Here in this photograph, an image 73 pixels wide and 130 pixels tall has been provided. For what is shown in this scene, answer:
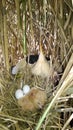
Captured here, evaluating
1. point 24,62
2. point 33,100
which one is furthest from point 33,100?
point 24,62

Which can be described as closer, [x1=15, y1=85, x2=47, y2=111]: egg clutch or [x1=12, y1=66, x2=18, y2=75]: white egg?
[x1=15, y1=85, x2=47, y2=111]: egg clutch

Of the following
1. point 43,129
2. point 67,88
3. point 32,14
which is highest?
point 32,14

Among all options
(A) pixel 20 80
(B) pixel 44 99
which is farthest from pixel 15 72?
(B) pixel 44 99

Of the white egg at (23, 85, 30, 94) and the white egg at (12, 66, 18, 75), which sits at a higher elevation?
the white egg at (12, 66, 18, 75)

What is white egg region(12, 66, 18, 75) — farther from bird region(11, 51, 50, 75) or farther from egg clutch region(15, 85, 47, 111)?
egg clutch region(15, 85, 47, 111)

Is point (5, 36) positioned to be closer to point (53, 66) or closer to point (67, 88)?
point (53, 66)

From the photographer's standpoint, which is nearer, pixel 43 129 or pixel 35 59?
pixel 43 129

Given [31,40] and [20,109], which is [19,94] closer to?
[20,109]

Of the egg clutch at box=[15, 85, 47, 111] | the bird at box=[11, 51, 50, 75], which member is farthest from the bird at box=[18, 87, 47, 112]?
the bird at box=[11, 51, 50, 75]

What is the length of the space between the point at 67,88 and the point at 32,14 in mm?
293

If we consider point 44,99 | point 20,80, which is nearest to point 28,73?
point 20,80

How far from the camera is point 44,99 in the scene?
898 mm

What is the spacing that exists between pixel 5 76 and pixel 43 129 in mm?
215

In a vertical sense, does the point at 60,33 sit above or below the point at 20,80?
above
